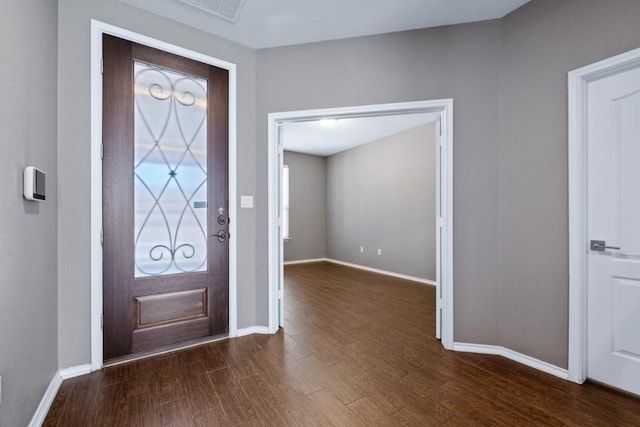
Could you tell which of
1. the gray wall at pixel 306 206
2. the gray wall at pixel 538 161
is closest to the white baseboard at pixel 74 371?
the gray wall at pixel 538 161

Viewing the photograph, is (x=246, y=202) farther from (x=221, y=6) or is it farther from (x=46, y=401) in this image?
(x=46, y=401)

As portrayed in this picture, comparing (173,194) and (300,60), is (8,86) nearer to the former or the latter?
(173,194)

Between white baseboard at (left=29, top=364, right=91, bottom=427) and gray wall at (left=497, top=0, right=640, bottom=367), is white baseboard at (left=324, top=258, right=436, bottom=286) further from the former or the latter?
white baseboard at (left=29, top=364, right=91, bottom=427)

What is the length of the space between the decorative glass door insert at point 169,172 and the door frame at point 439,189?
2.07ft

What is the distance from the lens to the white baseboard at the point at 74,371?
193 cm

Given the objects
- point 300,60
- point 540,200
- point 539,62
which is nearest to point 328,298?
point 540,200

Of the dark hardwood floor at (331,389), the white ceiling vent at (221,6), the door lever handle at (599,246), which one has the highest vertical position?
the white ceiling vent at (221,6)

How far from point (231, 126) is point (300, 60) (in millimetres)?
964

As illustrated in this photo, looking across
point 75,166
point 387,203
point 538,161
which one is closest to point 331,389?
point 538,161

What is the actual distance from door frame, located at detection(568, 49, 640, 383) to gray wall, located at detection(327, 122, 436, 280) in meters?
2.72

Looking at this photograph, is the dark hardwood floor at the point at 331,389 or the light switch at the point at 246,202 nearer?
the dark hardwood floor at the point at 331,389

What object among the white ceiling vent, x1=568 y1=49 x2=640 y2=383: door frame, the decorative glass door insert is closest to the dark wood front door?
the decorative glass door insert

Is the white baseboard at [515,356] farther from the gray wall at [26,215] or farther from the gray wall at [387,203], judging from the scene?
the gray wall at [26,215]

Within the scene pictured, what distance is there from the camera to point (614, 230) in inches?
72.3
